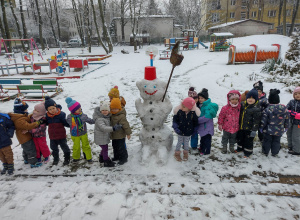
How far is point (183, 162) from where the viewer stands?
3912 mm

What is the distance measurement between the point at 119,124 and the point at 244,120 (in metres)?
2.44

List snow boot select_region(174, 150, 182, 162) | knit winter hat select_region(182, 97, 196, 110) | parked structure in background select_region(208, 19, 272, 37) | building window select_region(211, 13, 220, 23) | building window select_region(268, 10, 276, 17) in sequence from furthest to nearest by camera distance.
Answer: building window select_region(211, 13, 220, 23) < building window select_region(268, 10, 276, 17) < parked structure in background select_region(208, 19, 272, 37) < snow boot select_region(174, 150, 182, 162) < knit winter hat select_region(182, 97, 196, 110)

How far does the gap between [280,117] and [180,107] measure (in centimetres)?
189

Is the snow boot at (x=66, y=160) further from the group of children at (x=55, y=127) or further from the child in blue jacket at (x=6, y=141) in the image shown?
the child in blue jacket at (x=6, y=141)

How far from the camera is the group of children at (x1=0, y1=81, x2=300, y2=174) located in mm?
3594

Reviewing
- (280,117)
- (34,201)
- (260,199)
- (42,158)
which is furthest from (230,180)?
(42,158)

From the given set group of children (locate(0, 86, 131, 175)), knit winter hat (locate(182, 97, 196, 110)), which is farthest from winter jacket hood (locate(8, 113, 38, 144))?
knit winter hat (locate(182, 97, 196, 110))

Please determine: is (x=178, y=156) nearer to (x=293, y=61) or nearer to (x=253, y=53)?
(x=293, y=61)

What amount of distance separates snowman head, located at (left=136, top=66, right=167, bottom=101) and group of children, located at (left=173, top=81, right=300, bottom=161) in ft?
1.53

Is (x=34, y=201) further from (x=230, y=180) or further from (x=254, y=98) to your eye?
(x=254, y=98)

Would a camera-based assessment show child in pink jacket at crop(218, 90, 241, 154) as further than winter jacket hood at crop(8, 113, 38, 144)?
Yes

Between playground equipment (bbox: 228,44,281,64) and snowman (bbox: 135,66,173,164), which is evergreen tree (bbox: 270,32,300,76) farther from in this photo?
snowman (bbox: 135,66,173,164)

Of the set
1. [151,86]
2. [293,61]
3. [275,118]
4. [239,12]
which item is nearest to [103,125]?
[151,86]

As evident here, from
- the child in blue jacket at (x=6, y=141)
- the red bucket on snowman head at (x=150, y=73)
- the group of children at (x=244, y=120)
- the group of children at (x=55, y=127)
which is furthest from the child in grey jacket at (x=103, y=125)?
the child in blue jacket at (x=6, y=141)
